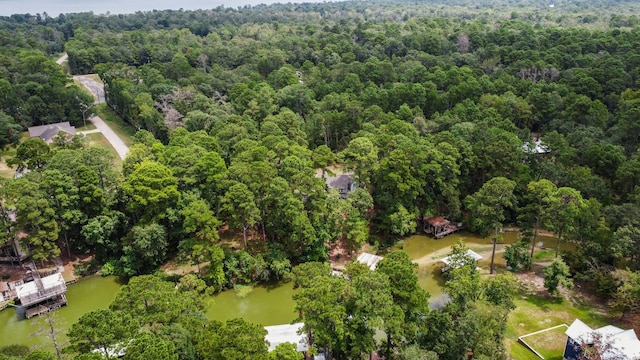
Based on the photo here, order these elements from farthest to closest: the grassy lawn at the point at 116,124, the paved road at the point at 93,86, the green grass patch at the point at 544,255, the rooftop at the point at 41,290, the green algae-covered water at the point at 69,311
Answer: the paved road at the point at 93,86 < the grassy lawn at the point at 116,124 < the green grass patch at the point at 544,255 < the rooftop at the point at 41,290 < the green algae-covered water at the point at 69,311

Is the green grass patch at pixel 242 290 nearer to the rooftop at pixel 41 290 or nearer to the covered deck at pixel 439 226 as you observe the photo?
the rooftop at pixel 41 290

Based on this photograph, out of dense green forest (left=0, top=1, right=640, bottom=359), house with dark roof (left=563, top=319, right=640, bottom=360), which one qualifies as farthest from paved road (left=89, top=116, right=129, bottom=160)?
house with dark roof (left=563, top=319, right=640, bottom=360)

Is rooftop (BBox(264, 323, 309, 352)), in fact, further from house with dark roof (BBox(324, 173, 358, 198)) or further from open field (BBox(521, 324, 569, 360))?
house with dark roof (BBox(324, 173, 358, 198))

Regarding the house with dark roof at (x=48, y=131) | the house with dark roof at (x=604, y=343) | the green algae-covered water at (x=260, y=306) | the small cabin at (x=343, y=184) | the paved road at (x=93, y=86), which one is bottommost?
the green algae-covered water at (x=260, y=306)

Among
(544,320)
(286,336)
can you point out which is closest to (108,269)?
(286,336)

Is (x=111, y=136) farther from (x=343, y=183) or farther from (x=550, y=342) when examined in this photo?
(x=550, y=342)

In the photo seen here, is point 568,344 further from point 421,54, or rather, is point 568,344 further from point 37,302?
point 421,54

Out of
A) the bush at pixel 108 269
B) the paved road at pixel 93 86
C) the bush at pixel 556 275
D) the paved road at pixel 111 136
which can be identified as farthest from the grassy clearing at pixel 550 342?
the paved road at pixel 93 86
